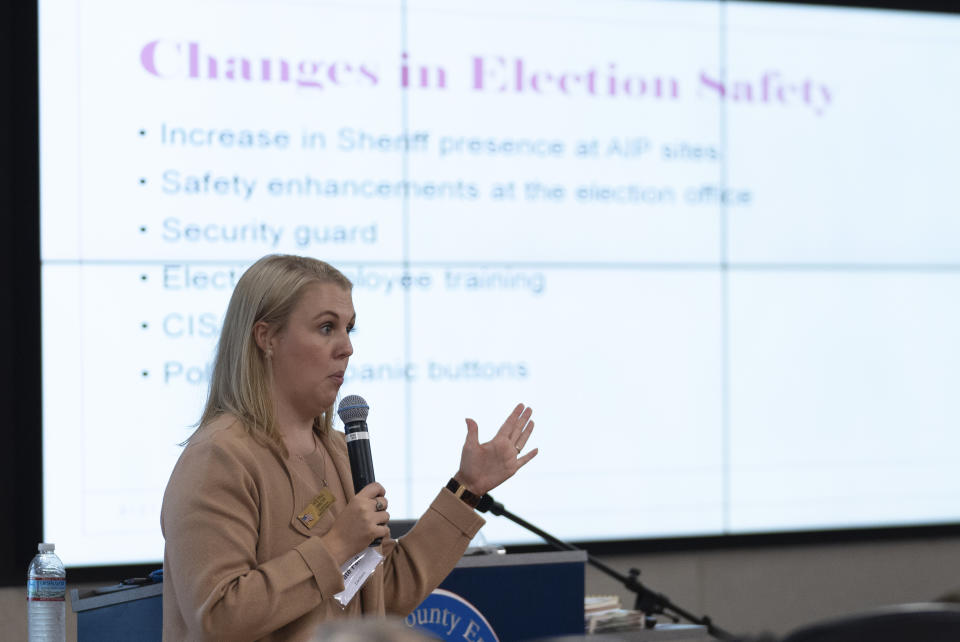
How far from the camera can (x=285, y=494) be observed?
1.99 meters

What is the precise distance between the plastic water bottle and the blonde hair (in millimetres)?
981

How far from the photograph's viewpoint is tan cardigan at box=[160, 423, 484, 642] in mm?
1859

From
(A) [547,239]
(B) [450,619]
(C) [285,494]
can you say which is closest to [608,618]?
(B) [450,619]

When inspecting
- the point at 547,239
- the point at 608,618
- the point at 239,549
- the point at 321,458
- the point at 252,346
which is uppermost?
the point at 547,239

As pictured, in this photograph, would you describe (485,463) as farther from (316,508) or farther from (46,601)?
(46,601)

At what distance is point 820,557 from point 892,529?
1.07 feet

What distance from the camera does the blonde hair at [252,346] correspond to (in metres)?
2.03

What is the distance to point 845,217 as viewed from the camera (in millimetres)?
4617

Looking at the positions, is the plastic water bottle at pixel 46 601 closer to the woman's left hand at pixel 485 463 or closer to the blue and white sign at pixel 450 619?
the blue and white sign at pixel 450 619

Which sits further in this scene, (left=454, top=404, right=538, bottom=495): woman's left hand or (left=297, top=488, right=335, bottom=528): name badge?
(left=454, top=404, right=538, bottom=495): woman's left hand

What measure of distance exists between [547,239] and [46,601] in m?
2.22

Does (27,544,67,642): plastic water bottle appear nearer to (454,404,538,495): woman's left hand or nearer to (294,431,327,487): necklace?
(294,431,327,487): necklace

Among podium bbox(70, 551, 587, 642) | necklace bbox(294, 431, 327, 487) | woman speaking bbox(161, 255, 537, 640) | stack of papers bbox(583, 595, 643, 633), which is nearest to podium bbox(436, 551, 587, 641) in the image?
podium bbox(70, 551, 587, 642)

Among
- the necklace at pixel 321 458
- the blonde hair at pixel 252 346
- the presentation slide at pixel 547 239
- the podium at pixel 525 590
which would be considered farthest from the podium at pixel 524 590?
the presentation slide at pixel 547 239
